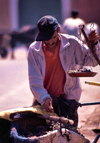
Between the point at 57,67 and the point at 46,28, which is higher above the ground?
the point at 46,28

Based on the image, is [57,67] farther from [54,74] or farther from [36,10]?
[36,10]

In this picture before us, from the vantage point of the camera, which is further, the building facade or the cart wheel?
the building facade

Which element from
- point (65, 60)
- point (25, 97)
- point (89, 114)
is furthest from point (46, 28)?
point (25, 97)

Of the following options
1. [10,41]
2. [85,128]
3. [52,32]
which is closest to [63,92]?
[52,32]

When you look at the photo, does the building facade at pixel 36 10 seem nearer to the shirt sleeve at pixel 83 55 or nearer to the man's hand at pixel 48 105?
the shirt sleeve at pixel 83 55

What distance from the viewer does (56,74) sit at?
3.38 m

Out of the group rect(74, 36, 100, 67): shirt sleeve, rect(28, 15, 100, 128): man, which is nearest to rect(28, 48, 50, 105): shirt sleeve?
rect(28, 15, 100, 128): man

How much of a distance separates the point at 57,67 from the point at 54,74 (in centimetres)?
8

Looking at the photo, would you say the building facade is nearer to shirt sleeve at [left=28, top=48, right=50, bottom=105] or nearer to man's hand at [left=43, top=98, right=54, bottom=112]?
shirt sleeve at [left=28, top=48, right=50, bottom=105]

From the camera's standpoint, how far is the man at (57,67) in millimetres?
3219

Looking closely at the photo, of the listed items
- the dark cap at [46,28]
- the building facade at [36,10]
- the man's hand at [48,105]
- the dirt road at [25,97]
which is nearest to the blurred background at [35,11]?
the building facade at [36,10]

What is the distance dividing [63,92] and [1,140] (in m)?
0.96

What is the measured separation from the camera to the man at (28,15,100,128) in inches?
127

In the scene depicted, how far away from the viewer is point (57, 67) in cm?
337
